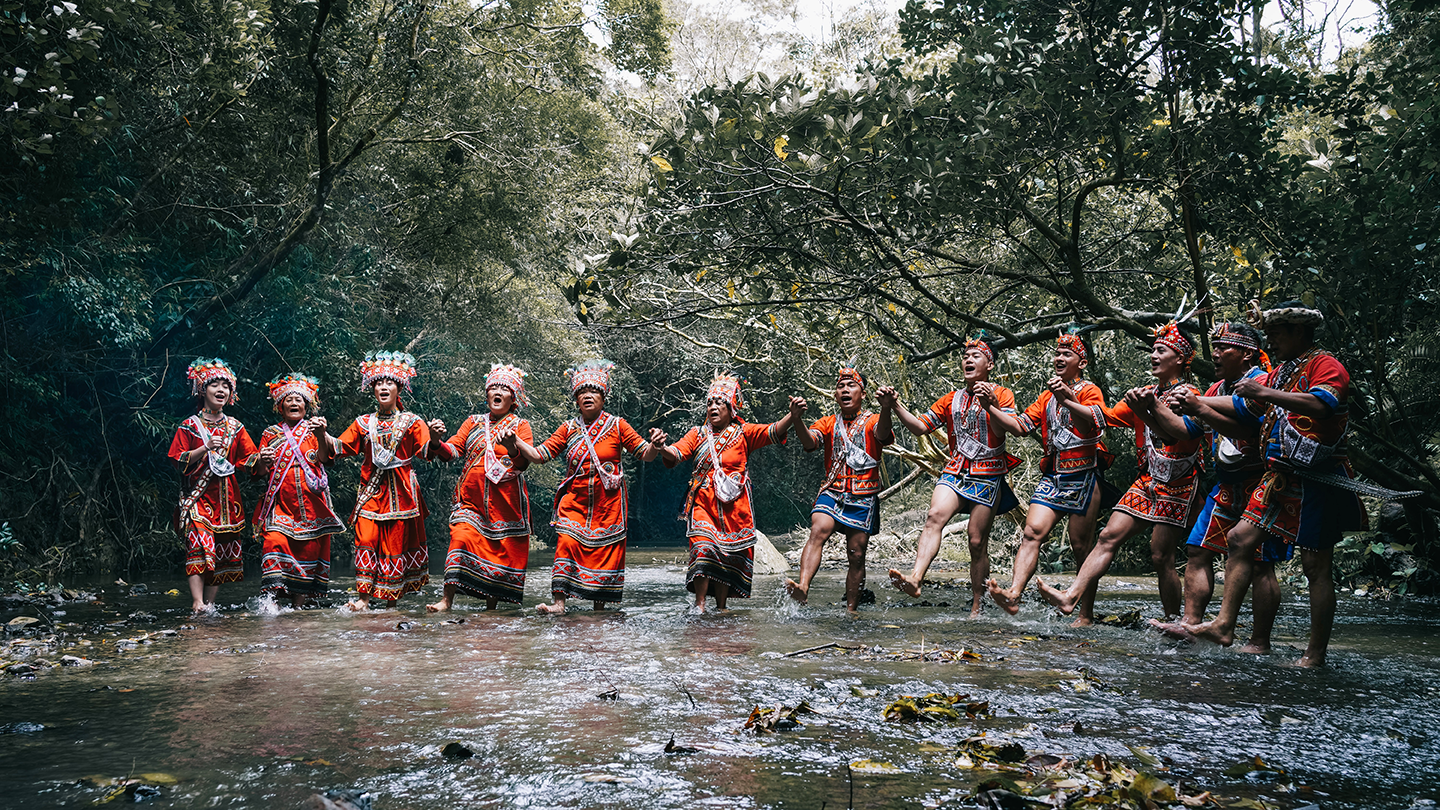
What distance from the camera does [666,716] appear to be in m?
3.73

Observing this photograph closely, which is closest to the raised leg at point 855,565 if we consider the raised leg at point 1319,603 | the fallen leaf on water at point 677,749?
the raised leg at point 1319,603

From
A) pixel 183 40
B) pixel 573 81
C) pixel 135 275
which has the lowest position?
pixel 135 275

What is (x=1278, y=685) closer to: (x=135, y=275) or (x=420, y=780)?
(x=420, y=780)

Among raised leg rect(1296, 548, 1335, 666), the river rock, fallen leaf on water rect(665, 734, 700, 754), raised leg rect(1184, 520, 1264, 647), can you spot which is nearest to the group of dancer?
raised leg rect(1184, 520, 1264, 647)

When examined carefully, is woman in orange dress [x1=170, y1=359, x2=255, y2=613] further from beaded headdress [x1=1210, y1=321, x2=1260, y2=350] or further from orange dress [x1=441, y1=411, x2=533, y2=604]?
beaded headdress [x1=1210, y1=321, x2=1260, y2=350]

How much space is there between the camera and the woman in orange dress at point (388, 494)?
855 centimetres

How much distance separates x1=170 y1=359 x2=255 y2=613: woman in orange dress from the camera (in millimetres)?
8305

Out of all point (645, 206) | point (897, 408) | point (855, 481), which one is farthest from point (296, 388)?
point (897, 408)

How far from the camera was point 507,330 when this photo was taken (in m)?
19.2

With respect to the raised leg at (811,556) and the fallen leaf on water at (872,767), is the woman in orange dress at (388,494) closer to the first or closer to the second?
the raised leg at (811,556)

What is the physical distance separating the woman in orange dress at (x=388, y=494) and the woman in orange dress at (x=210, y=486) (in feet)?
3.15

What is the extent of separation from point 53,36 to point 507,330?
11.4m

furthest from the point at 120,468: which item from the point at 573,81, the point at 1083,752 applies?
the point at 1083,752

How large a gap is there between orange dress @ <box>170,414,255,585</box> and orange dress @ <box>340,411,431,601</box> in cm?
96
